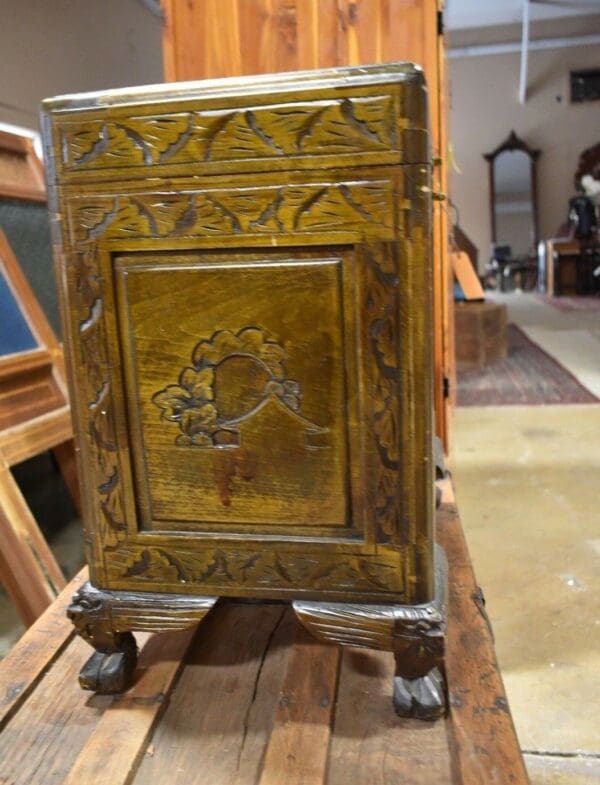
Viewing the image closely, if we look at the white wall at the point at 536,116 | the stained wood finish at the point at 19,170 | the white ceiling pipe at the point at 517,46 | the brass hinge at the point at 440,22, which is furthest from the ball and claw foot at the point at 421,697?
the white ceiling pipe at the point at 517,46

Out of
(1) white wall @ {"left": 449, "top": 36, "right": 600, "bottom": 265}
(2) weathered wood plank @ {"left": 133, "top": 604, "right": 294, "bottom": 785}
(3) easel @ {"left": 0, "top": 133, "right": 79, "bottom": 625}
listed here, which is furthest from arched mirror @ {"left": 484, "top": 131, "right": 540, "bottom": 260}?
(2) weathered wood plank @ {"left": 133, "top": 604, "right": 294, "bottom": 785}

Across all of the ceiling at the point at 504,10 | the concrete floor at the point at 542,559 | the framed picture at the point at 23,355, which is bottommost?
the concrete floor at the point at 542,559

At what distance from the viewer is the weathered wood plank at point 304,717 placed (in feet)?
2.51

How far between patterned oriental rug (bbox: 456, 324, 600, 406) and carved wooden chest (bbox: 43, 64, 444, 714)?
8.26 feet

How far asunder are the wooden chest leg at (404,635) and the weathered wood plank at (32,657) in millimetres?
401

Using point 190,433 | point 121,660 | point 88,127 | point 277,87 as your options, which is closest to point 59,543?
point 121,660

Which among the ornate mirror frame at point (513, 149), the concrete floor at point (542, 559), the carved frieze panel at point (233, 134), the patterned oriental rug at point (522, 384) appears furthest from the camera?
the ornate mirror frame at point (513, 149)

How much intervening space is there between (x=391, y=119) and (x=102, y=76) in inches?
116

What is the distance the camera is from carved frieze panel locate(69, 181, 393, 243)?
74 centimetres

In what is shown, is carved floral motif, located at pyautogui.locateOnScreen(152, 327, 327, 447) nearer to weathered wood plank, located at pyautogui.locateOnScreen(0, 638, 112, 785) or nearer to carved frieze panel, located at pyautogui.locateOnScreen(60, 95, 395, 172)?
carved frieze panel, located at pyautogui.locateOnScreen(60, 95, 395, 172)

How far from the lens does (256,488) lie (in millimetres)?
841

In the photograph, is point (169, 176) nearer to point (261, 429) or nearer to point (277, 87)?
point (277, 87)

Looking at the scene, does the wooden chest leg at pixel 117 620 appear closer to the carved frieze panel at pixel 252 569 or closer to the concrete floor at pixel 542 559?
the carved frieze panel at pixel 252 569

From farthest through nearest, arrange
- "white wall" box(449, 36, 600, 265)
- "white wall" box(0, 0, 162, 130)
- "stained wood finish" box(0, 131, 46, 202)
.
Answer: "white wall" box(449, 36, 600, 265)
"white wall" box(0, 0, 162, 130)
"stained wood finish" box(0, 131, 46, 202)
